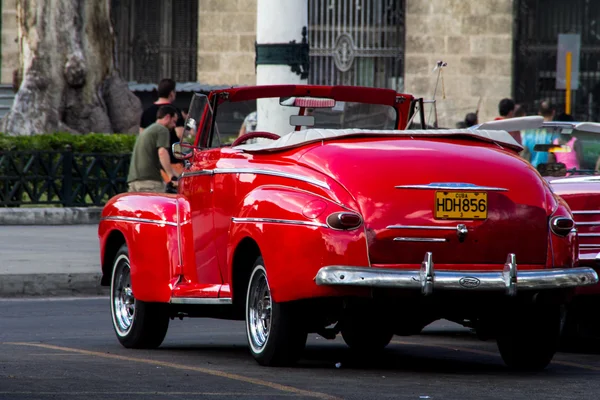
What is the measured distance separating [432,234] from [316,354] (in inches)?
73.0

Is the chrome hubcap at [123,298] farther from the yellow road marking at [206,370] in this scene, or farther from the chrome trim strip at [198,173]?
the chrome trim strip at [198,173]

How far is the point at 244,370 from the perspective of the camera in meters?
8.70

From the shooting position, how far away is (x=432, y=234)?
8.26 meters

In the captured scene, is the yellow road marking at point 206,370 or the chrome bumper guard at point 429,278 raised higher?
the chrome bumper guard at point 429,278

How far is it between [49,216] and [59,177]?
758mm

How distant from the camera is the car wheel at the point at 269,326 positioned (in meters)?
8.52

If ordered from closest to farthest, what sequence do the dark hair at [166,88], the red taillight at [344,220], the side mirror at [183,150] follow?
the red taillight at [344,220], the side mirror at [183,150], the dark hair at [166,88]

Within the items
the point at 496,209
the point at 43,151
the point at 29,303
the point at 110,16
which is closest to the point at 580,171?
the point at 496,209

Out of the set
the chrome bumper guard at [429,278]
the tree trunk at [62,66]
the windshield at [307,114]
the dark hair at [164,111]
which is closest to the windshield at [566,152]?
the windshield at [307,114]

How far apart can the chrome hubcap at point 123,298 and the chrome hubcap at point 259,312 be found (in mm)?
1623

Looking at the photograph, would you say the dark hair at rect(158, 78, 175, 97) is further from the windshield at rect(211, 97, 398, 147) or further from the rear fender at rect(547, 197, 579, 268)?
the rear fender at rect(547, 197, 579, 268)

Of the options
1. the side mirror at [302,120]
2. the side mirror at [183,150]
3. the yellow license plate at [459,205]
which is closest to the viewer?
the yellow license plate at [459,205]

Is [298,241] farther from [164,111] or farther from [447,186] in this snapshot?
[164,111]

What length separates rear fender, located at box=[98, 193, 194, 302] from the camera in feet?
32.2
